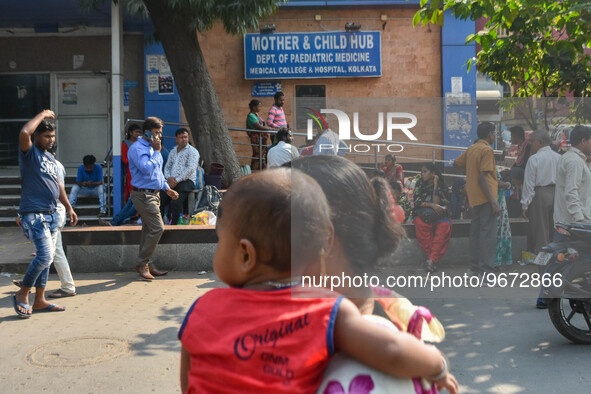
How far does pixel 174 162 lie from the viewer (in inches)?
397

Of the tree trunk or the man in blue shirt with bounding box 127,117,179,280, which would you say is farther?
the tree trunk

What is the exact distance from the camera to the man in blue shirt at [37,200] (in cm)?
618

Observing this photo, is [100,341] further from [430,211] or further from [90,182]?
[90,182]

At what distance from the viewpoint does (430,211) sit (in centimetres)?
243

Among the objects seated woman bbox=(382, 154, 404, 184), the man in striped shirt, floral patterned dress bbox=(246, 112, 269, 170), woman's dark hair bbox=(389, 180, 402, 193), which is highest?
the man in striped shirt

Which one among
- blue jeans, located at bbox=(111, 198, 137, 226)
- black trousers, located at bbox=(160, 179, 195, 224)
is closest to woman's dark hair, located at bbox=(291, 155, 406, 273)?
black trousers, located at bbox=(160, 179, 195, 224)

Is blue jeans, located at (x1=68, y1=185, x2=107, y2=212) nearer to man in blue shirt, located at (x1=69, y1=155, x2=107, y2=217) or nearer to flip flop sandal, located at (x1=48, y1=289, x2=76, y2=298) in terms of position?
man in blue shirt, located at (x1=69, y1=155, x2=107, y2=217)

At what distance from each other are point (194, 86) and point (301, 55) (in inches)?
190

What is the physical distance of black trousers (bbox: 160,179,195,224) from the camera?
32.3 feet

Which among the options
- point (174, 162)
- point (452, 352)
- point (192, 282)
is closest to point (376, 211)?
point (452, 352)

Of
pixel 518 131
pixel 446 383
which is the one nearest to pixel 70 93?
pixel 518 131

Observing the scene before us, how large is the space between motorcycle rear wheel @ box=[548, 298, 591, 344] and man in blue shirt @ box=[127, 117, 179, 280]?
4.58 meters

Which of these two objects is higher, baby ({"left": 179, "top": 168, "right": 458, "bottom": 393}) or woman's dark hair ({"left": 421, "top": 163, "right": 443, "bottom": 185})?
woman's dark hair ({"left": 421, "top": 163, "right": 443, "bottom": 185})

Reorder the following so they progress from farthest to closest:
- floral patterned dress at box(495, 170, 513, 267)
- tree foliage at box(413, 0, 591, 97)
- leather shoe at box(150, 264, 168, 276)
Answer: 1. leather shoe at box(150, 264, 168, 276)
2. tree foliage at box(413, 0, 591, 97)
3. floral patterned dress at box(495, 170, 513, 267)
